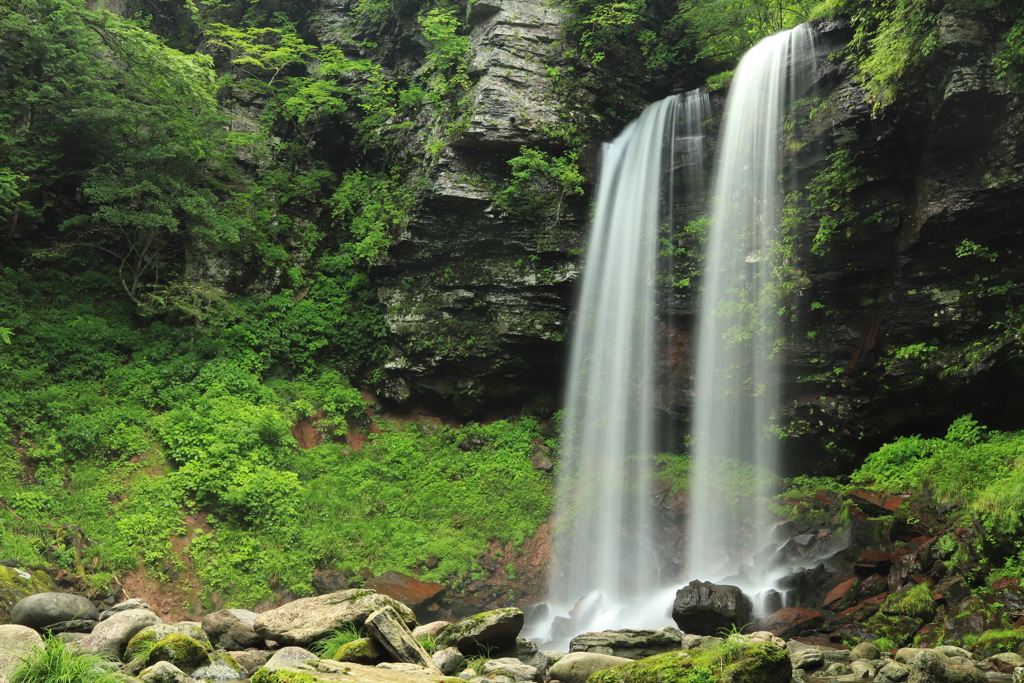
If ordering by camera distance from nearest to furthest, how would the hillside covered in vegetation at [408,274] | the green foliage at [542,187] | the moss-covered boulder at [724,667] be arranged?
the moss-covered boulder at [724,667] → the hillside covered in vegetation at [408,274] → the green foliage at [542,187]

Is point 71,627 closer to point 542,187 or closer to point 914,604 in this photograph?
point 914,604

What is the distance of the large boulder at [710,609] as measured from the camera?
9531 mm

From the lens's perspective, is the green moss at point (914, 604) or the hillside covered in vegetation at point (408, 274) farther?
the hillside covered in vegetation at point (408, 274)

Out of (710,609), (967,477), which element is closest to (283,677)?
(710,609)

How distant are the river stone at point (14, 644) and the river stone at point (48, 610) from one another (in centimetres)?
244

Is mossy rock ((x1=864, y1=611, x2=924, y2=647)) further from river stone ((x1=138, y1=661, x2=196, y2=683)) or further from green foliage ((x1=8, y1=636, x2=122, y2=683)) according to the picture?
green foliage ((x1=8, y1=636, x2=122, y2=683))

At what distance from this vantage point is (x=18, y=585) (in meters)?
8.76

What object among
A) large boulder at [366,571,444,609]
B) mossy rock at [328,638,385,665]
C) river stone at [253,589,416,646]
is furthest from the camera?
large boulder at [366,571,444,609]

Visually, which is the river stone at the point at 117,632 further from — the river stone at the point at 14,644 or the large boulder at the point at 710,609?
the large boulder at the point at 710,609

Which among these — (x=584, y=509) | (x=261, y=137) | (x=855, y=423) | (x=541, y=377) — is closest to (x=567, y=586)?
(x=584, y=509)

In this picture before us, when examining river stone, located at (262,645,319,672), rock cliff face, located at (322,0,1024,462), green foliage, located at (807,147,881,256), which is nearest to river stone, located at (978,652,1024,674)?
rock cliff face, located at (322,0,1024,462)

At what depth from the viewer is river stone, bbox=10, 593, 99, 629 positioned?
8.23 meters

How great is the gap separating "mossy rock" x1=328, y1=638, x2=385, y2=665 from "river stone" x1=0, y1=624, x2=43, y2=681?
2534 millimetres

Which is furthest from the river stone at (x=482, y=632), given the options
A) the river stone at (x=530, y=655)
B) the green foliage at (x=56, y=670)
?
the green foliage at (x=56, y=670)
